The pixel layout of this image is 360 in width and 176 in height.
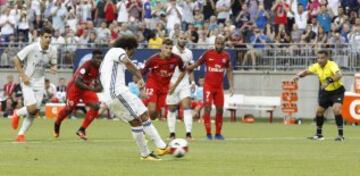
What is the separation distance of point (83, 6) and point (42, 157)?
2902 centimetres

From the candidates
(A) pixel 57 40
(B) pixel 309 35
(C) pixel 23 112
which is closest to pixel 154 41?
(A) pixel 57 40

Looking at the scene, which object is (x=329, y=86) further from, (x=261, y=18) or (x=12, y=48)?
(x=12, y=48)

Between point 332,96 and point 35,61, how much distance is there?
7.35 meters

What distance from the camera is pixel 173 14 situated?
146ft

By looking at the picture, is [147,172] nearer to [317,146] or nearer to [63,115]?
[317,146]

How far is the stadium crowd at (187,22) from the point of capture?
41.1m

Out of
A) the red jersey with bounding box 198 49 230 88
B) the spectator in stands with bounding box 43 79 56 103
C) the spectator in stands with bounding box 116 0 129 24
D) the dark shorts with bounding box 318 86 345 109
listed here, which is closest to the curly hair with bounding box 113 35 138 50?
the red jersey with bounding box 198 49 230 88

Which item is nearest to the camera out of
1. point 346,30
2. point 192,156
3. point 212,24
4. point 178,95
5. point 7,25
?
point 192,156

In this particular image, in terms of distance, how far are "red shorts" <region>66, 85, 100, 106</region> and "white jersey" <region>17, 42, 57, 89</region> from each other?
8.12 ft

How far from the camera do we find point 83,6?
47812 millimetres

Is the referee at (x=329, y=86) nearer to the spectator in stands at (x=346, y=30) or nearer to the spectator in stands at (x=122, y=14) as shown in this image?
the spectator in stands at (x=346, y=30)

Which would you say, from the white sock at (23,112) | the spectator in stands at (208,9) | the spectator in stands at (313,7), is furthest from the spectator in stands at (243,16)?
the white sock at (23,112)

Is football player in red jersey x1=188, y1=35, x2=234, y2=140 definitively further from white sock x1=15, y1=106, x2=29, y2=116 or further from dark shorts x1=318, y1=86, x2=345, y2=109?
white sock x1=15, y1=106, x2=29, y2=116

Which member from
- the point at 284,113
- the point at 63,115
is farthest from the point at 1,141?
the point at 284,113
